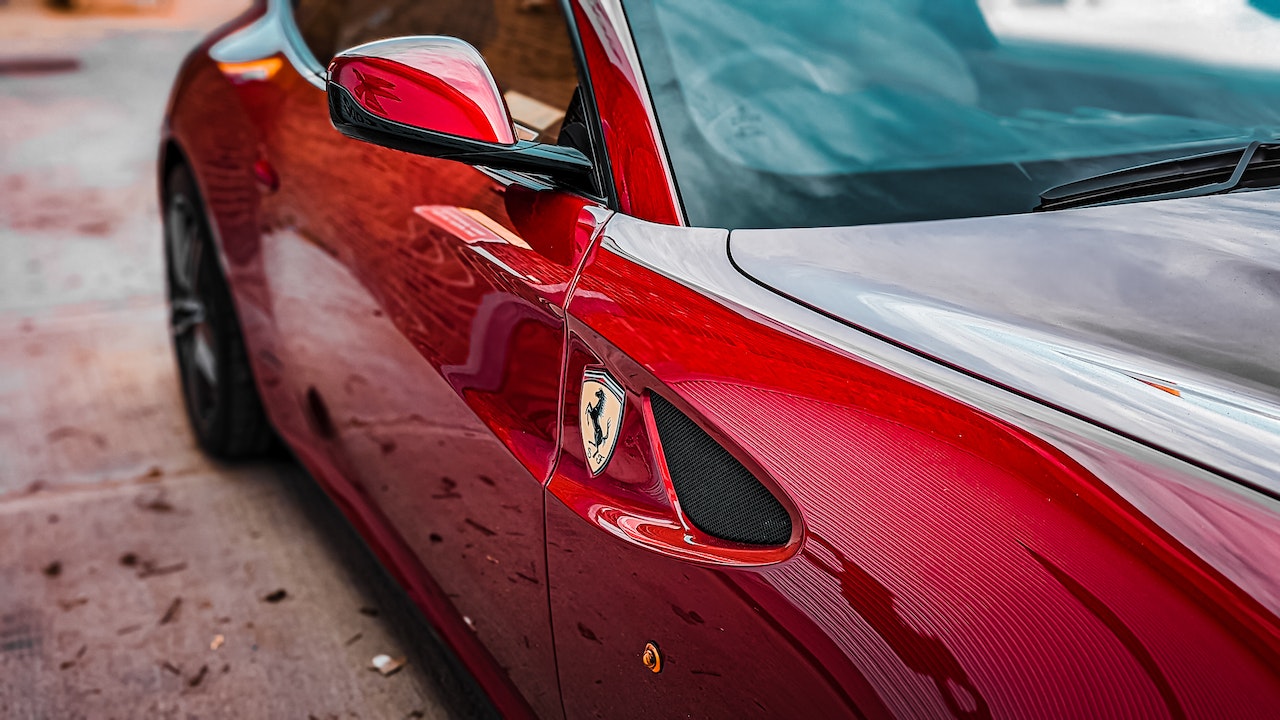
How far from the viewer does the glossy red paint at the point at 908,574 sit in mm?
868

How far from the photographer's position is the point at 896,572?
100cm

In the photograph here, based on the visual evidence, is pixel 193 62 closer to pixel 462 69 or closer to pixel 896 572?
pixel 462 69

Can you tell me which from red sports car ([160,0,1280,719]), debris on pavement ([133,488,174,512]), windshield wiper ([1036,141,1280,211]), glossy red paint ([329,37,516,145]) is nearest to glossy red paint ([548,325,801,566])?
red sports car ([160,0,1280,719])

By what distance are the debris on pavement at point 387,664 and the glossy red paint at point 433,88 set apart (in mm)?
1313

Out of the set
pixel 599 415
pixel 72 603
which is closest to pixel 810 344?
pixel 599 415

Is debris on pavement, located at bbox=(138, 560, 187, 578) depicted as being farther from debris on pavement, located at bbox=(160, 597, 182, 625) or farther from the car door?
the car door

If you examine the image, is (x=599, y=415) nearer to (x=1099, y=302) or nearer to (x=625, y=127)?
(x=625, y=127)

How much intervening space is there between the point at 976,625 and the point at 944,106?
98 centimetres

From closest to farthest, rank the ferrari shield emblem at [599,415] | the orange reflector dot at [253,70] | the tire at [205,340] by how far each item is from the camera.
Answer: the ferrari shield emblem at [599,415]
the orange reflector dot at [253,70]
the tire at [205,340]

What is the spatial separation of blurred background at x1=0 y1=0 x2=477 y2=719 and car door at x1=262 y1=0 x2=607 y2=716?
0.40m

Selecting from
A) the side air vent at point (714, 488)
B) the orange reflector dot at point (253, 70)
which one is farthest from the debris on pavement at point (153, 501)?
the side air vent at point (714, 488)

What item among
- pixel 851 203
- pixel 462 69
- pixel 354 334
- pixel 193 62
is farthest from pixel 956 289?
pixel 193 62

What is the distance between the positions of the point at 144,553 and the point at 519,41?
5.63 feet

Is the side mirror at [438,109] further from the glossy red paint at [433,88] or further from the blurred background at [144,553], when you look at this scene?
the blurred background at [144,553]
